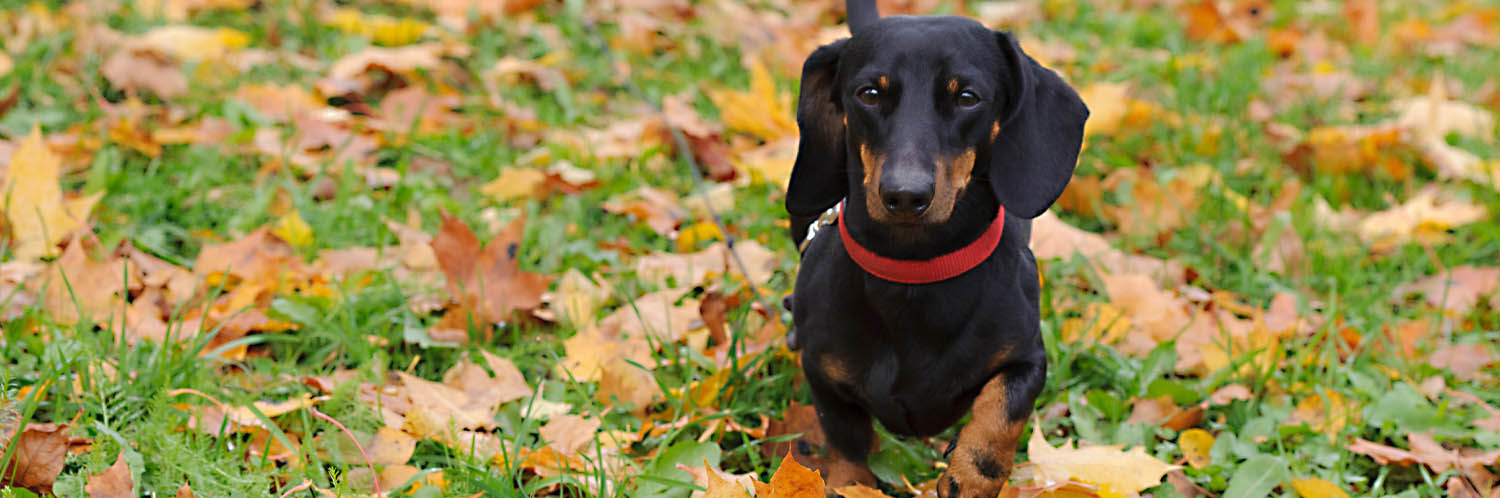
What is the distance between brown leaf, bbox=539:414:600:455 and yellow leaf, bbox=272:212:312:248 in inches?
44.6

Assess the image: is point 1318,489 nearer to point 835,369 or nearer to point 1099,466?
point 1099,466

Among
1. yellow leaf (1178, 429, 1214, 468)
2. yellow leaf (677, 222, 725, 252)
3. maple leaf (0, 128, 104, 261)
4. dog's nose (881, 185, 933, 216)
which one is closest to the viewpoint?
dog's nose (881, 185, 933, 216)

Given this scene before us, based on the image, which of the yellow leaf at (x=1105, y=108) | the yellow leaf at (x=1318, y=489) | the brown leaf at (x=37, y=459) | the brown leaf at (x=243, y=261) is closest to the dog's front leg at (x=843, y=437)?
the yellow leaf at (x=1318, y=489)

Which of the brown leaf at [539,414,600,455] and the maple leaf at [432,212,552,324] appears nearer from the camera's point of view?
the brown leaf at [539,414,600,455]

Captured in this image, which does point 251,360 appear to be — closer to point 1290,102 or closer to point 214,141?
point 214,141

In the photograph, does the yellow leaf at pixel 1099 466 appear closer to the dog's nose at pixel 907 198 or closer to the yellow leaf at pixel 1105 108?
the dog's nose at pixel 907 198

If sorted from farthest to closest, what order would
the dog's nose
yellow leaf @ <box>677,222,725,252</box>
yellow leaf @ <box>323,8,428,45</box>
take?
yellow leaf @ <box>323,8,428,45</box>
yellow leaf @ <box>677,222,725,252</box>
the dog's nose

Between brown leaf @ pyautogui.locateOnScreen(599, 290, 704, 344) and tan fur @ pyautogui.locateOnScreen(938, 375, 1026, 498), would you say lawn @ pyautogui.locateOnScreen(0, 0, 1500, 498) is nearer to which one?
brown leaf @ pyautogui.locateOnScreen(599, 290, 704, 344)

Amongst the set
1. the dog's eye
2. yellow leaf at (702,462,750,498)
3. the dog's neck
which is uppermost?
the dog's eye

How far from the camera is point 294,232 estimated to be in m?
3.08

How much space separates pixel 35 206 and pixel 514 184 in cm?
116

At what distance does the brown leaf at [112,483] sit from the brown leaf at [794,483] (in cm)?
100

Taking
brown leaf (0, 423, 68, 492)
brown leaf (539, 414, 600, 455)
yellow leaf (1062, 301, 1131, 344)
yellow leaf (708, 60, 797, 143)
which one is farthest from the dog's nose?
yellow leaf (708, 60, 797, 143)

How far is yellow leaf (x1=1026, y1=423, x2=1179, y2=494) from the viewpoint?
2168mm
